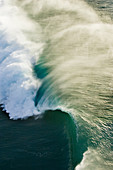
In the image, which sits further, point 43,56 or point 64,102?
point 43,56

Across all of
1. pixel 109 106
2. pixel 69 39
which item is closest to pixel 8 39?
pixel 69 39

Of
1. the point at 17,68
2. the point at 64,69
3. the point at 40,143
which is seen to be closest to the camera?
the point at 40,143

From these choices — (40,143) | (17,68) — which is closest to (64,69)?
(17,68)

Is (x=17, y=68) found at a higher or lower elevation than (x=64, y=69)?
lower

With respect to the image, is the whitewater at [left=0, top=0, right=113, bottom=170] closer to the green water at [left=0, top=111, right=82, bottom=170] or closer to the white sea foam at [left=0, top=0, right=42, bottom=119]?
the white sea foam at [left=0, top=0, right=42, bottom=119]

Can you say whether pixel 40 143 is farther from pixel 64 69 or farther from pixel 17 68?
pixel 17 68

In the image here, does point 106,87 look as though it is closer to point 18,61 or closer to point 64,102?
point 64,102
